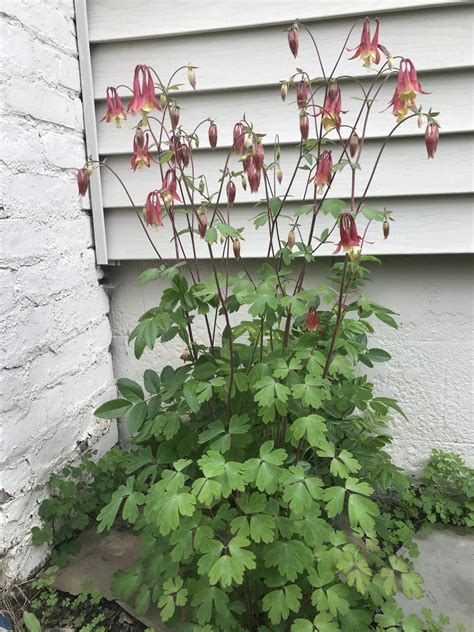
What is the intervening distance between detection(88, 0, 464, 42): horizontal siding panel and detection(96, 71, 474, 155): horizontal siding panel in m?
0.25

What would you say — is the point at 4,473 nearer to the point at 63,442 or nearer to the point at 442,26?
the point at 63,442

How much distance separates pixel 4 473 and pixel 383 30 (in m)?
2.17

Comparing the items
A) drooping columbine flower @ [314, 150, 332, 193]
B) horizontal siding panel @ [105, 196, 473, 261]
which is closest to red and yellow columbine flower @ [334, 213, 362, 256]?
drooping columbine flower @ [314, 150, 332, 193]

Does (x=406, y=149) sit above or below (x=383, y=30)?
below

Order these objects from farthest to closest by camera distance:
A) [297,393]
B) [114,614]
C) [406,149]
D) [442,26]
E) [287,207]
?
[287,207] < [406,149] < [442,26] < [114,614] < [297,393]

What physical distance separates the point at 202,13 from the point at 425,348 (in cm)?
171

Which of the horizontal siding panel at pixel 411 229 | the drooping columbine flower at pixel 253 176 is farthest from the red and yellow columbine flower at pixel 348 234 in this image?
the horizontal siding panel at pixel 411 229

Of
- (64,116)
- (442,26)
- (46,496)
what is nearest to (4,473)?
(46,496)

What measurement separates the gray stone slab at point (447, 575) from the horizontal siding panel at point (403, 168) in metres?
1.42

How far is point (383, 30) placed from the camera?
1.95 meters

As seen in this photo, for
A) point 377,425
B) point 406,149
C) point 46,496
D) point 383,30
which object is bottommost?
point 46,496

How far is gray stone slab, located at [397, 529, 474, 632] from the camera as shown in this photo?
5.61 feet

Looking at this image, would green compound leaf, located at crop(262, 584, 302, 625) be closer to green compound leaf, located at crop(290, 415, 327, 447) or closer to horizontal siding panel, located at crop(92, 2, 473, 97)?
green compound leaf, located at crop(290, 415, 327, 447)

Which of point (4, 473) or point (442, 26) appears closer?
point (4, 473)
